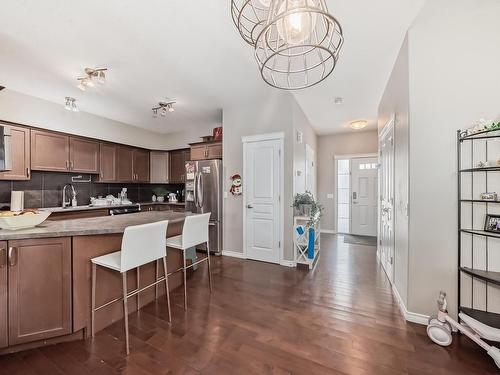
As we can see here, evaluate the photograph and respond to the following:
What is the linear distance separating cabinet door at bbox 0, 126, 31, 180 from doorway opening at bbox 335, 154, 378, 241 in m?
6.44

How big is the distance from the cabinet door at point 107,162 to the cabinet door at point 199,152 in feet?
5.61

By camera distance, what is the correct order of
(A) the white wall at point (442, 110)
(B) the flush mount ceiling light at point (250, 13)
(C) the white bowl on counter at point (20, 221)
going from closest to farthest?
(B) the flush mount ceiling light at point (250, 13), (C) the white bowl on counter at point (20, 221), (A) the white wall at point (442, 110)

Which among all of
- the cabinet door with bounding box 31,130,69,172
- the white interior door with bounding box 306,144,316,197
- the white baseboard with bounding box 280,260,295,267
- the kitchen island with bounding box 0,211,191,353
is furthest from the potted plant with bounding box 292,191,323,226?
the cabinet door with bounding box 31,130,69,172

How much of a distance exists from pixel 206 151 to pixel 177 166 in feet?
4.92

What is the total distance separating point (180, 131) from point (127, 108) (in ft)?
5.68

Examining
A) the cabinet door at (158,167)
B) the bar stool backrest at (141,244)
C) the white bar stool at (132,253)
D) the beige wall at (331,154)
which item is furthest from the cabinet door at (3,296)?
the beige wall at (331,154)

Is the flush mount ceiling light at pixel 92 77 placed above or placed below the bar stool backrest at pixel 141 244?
above

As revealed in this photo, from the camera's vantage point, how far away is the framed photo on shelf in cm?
181

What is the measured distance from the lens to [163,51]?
2494 millimetres

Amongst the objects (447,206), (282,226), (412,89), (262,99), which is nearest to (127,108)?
(262,99)

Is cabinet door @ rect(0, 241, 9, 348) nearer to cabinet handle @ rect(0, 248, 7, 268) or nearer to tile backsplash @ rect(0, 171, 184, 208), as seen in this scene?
cabinet handle @ rect(0, 248, 7, 268)

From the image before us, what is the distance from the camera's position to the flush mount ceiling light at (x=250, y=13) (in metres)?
1.04

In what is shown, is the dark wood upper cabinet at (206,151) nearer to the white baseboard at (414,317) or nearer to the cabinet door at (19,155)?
the cabinet door at (19,155)

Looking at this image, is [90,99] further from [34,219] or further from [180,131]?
[34,219]
